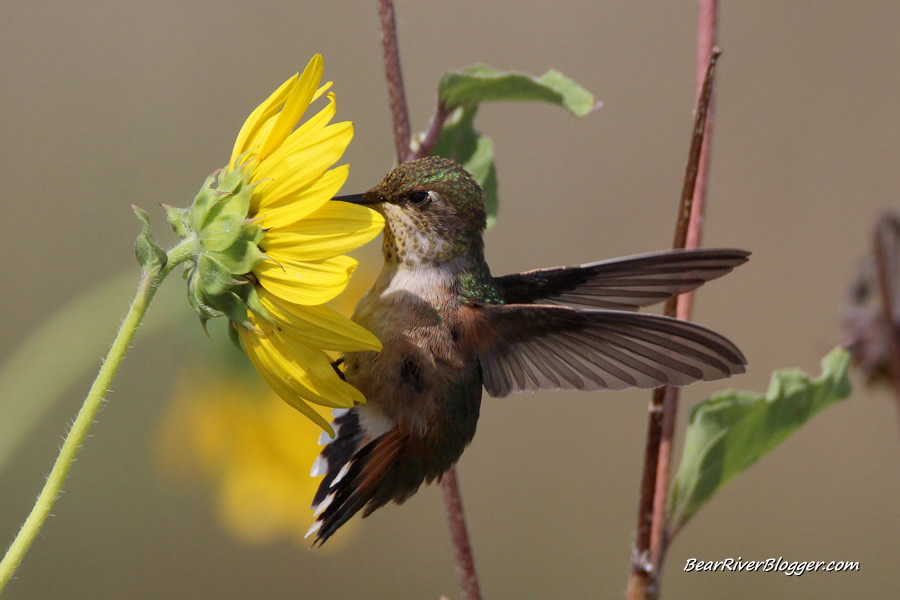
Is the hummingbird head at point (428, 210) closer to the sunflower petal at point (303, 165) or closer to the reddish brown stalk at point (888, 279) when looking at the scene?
the sunflower petal at point (303, 165)

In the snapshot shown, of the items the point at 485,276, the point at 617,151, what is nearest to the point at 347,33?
the point at 617,151

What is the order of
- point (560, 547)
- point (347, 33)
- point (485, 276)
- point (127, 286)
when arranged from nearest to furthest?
point (485, 276), point (127, 286), point (560, 547), point (347, 33)

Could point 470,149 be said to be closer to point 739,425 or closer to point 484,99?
point 484,99

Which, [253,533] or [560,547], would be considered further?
[560,547]

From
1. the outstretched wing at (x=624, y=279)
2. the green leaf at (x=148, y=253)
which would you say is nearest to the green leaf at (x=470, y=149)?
the outstretched wing at (x=624, y=279)

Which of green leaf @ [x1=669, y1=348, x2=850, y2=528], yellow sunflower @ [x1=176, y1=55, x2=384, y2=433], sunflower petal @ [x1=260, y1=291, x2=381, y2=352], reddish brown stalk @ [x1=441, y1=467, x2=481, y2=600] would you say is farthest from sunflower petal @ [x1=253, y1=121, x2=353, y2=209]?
green leaf @ [x1=669, y1=348, x2=850, y2=528]

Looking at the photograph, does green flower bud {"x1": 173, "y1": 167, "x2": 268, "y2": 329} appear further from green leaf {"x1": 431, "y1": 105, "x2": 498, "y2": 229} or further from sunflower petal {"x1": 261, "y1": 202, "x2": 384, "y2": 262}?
green leaf {"x1": 431, "y1": 105, "x2": 498, "y2": 229}

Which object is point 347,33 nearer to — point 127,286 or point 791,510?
point 791,510
